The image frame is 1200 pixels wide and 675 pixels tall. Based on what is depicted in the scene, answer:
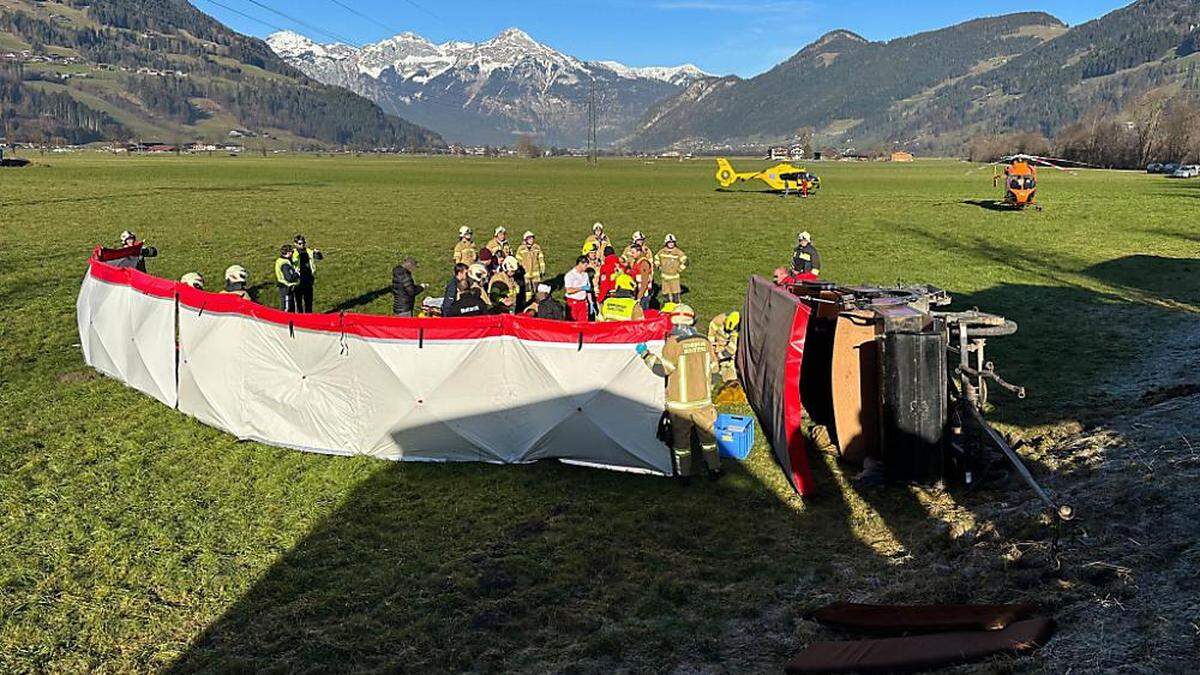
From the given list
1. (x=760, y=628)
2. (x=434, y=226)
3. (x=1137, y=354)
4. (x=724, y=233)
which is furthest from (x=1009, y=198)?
(x=760, y=628)

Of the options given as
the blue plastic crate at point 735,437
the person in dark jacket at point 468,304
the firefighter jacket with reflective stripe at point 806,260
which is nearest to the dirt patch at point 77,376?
the person in dark jacket at point 468,304

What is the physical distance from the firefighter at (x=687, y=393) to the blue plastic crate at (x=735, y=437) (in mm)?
620

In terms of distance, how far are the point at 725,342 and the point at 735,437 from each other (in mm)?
2610

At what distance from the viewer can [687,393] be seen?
29.2ft

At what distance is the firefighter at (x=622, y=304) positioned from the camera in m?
12.9

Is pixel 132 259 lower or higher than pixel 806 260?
higher

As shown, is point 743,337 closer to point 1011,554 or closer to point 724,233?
point 1011,554

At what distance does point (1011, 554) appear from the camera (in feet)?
21.0

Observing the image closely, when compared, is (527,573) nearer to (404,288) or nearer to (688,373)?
(688,373)

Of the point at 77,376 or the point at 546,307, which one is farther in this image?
the point at 77,376

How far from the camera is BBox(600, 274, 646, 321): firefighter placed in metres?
12.9

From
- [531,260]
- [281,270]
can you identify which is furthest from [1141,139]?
[281,270]

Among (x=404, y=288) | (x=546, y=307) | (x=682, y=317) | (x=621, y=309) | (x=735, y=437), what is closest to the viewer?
(x=682, y=317)

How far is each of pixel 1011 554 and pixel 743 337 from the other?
22.2 ft
